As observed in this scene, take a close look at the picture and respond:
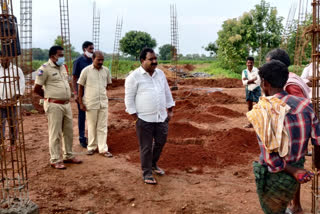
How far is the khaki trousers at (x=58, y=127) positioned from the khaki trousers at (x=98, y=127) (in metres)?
0.59

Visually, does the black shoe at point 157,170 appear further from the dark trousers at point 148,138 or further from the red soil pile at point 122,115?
the red soil pile at point 122,115

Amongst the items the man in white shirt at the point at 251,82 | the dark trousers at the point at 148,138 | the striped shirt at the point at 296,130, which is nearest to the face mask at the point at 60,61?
the dark trousers at the point at 148,138

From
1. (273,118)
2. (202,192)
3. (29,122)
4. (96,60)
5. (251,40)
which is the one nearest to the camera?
(273,118)

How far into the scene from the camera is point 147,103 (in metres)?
4.15

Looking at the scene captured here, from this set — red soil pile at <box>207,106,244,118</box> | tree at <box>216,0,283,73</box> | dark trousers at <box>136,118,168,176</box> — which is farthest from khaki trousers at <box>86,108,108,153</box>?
tree at <box>216,0,283,73</box>

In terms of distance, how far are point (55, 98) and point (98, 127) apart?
111 centimetres

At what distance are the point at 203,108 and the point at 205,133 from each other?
364 cm

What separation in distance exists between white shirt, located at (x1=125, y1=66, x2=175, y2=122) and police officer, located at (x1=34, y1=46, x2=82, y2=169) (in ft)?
4.20

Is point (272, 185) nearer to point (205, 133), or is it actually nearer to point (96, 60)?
point (96, 60)

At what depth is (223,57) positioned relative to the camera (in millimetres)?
27922

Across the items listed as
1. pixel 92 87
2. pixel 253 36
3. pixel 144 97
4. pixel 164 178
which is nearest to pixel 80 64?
pixel 92 87

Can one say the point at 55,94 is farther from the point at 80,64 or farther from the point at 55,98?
the point at 80,64

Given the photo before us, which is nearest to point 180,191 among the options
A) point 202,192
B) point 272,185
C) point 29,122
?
point 202,192

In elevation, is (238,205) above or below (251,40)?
below
